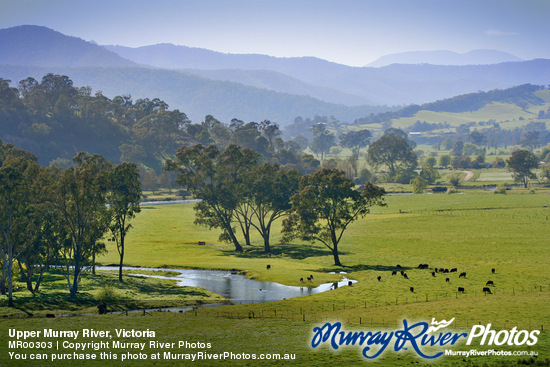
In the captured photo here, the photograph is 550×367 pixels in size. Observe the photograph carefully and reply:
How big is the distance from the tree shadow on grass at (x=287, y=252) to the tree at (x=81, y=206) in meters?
36.8

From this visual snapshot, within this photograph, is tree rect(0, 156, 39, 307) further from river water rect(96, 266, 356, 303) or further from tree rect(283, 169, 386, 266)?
tree rect(283, 169, 386, 266)

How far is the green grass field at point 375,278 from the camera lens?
45594mm

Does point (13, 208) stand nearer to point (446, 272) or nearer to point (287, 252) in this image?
point (287, 252)

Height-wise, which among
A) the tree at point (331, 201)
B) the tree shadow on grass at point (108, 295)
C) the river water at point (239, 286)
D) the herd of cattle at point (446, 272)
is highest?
the tree at point (331, 201)

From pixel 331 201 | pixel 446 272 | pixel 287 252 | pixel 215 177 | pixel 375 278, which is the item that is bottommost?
pixel 287 252

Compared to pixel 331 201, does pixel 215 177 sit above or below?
above

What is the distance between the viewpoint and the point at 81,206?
68875 millimetres

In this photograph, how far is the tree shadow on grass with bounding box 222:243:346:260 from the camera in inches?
4107

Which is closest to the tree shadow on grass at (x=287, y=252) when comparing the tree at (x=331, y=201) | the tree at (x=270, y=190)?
the tree at (x=270, y=190)

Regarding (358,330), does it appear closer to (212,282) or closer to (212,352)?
(212,352)

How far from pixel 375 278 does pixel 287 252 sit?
33.2 meters

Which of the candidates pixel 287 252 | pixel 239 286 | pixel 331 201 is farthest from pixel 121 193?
pixel 287 252

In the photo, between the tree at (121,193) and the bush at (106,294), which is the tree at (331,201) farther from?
the bush at (106,294)

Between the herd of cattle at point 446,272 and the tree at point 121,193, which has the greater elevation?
the tree at point 121,193
